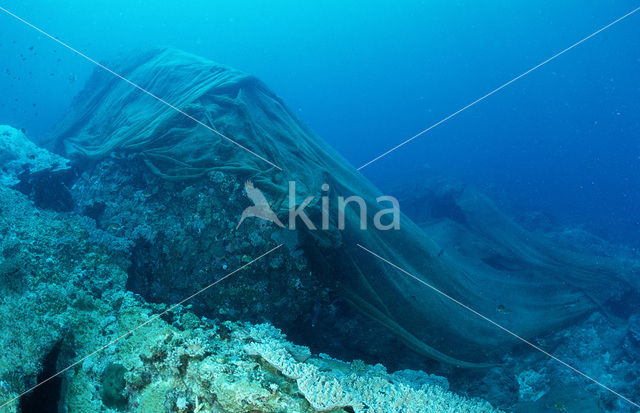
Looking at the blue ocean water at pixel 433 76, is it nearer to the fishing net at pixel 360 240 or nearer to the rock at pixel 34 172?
the fishing net at pixel 360 240

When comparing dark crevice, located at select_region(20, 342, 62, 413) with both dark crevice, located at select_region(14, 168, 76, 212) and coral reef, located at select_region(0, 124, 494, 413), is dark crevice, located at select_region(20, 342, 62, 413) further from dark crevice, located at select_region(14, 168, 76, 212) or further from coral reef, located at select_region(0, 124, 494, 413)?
dark crevice, located at select_region(14, 168, 76, 212)

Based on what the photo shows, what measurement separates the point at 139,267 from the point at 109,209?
1.30 m

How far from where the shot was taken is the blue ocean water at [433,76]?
34781 millimetres

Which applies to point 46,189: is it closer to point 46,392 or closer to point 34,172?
point 34,172

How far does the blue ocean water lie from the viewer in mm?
34781

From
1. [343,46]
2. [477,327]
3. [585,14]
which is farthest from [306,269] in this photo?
[585,14]

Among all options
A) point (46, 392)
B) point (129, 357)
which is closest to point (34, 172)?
point (46, 392)

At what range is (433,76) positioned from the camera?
92.2m

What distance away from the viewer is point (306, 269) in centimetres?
377

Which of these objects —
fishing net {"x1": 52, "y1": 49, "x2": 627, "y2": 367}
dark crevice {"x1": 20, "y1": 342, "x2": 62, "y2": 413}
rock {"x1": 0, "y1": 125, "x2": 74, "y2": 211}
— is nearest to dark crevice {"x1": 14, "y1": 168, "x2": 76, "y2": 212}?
rock {"x1": 0, "y1": 125, "x2": 74, "y2": 211}

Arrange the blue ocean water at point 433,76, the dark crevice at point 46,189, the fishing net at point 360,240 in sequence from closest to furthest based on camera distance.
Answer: the fishing net at point 360,240 → the dark crevice at point 46,189 → the blue ocean water at point 433,76

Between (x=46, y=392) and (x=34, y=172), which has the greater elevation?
(x=34, y=172)

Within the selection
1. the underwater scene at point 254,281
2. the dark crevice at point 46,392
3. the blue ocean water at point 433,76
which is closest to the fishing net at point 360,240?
the underwater scene at point 254,281

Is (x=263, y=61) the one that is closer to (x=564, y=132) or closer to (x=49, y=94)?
(x=49, y=94)
